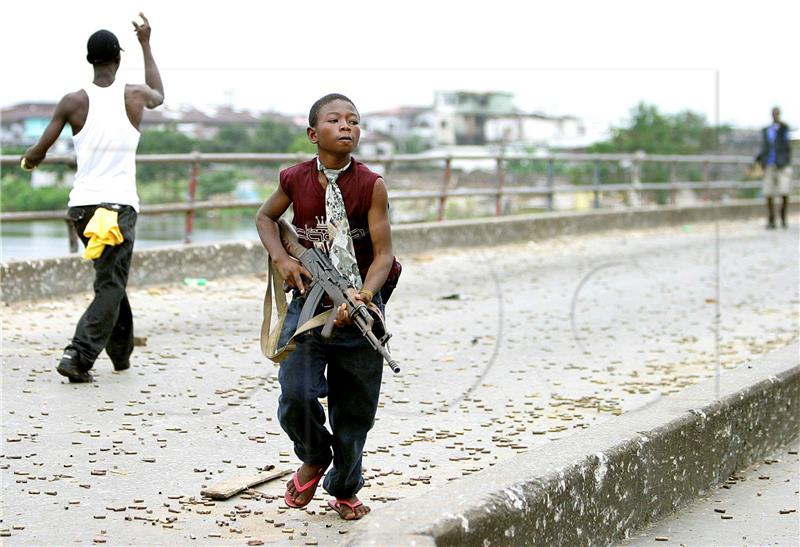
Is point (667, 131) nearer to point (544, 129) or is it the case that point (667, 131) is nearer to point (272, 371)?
point (544, 129)

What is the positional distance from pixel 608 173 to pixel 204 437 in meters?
16.9

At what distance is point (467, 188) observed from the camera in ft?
57.4

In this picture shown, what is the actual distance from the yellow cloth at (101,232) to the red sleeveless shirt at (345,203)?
8.95 ft

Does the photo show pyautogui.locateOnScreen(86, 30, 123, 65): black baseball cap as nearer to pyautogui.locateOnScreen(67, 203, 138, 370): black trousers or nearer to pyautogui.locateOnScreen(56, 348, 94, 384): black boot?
pyautogui.locateOnScreen(67, 203, 138, 370): black trousers

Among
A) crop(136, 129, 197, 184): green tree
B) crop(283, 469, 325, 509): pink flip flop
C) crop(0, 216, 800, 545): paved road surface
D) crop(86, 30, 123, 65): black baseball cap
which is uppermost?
crop(86, 30, 123, 65): black baseball cap

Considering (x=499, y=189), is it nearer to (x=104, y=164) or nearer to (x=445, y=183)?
(x=445, y=183)

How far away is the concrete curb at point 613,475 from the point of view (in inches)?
140

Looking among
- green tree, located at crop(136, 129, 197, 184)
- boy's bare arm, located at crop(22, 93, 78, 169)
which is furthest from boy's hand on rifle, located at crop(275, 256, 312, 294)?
green tree, located at crop(136, 129, 197, 184)

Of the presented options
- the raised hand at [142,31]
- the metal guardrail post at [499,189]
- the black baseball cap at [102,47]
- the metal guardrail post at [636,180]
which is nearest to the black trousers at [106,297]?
the black baseball cap at [102,47]

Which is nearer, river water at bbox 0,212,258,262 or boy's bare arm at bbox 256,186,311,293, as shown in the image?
boy's bare arm at bbox 256,186,311,293

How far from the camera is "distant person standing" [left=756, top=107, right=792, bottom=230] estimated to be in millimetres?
21141

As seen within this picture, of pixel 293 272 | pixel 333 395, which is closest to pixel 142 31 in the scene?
pixel 293 272

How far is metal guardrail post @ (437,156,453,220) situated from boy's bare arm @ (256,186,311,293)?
1190cm

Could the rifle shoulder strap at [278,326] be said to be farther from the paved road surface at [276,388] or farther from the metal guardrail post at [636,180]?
the metal guardrail post at [636,180]
